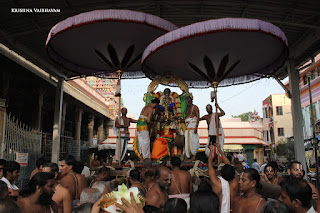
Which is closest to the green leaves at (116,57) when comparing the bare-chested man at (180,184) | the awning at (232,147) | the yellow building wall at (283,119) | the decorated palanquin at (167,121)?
the decorated palanquin at (167,121)

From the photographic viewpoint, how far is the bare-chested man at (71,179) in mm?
4434

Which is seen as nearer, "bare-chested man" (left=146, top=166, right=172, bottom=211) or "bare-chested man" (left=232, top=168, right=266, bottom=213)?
Answer: "bare-chested man" (left=232, top=168, right=266, bottom=213)

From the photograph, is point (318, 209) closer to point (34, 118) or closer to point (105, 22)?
point (105, 22)

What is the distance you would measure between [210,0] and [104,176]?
6.81 metres

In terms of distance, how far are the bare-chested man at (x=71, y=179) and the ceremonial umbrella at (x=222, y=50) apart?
348 centimetres

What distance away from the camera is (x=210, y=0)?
9109 millimetres

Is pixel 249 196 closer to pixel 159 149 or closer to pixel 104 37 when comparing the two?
pixel 159 149

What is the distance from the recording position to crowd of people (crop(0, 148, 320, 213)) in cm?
240

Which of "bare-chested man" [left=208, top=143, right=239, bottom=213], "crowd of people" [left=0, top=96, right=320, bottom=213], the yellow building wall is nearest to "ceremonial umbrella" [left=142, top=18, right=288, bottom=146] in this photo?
"crowd of people" [left=0, top=96, right=320, bottom=213]

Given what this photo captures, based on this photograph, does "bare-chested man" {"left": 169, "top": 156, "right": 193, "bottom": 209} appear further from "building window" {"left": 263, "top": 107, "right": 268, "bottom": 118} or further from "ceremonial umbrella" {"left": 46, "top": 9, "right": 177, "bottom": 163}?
"building window" {"left": 263, "top": 107, "right": 268, "bottom": 118}

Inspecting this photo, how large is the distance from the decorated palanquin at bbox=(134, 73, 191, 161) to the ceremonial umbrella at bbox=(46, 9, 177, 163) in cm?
135

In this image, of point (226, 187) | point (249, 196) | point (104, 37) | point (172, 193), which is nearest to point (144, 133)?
point (104, 37)

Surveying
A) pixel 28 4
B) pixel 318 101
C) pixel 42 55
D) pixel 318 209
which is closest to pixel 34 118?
pixel 42 55

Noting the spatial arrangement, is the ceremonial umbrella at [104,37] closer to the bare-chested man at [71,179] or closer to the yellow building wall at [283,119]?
the bare-chested man at [71,179]
